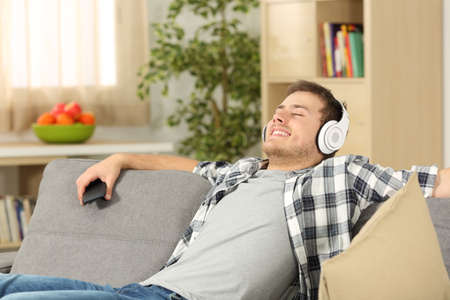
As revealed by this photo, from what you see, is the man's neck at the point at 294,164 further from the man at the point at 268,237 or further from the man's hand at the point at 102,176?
the man's hand at the point at 102,176

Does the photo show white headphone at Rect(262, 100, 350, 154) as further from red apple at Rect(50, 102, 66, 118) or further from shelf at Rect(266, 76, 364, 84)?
red apple at Rect(50, 102, 66, 118)

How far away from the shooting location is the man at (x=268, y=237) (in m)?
1.75

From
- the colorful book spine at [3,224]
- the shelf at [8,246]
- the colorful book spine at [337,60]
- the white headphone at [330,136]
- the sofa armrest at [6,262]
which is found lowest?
the shelf at [8,246]

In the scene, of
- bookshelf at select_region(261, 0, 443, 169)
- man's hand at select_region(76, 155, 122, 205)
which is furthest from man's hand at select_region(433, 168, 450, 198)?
bookshelf at select_region(261, 0, 443, 169)

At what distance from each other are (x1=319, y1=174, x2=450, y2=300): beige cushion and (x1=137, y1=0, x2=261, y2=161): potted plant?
2659mm

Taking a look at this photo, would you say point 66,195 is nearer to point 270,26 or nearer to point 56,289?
point 56,289

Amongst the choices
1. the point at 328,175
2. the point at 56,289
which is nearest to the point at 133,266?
the point at 56,289

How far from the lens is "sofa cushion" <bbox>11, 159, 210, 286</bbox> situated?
6.59ft

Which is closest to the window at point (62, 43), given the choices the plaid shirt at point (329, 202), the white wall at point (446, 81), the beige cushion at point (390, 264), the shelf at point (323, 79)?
the shelf at point (323, 79)

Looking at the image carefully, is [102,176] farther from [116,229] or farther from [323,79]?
[323,79]

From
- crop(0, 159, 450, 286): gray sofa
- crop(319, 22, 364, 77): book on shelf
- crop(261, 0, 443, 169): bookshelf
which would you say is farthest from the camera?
crop(319, 22, 364, 77): book on shelf

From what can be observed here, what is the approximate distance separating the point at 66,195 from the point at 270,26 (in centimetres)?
197

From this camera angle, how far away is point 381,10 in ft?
11.0

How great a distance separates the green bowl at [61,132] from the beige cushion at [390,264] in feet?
8.19
